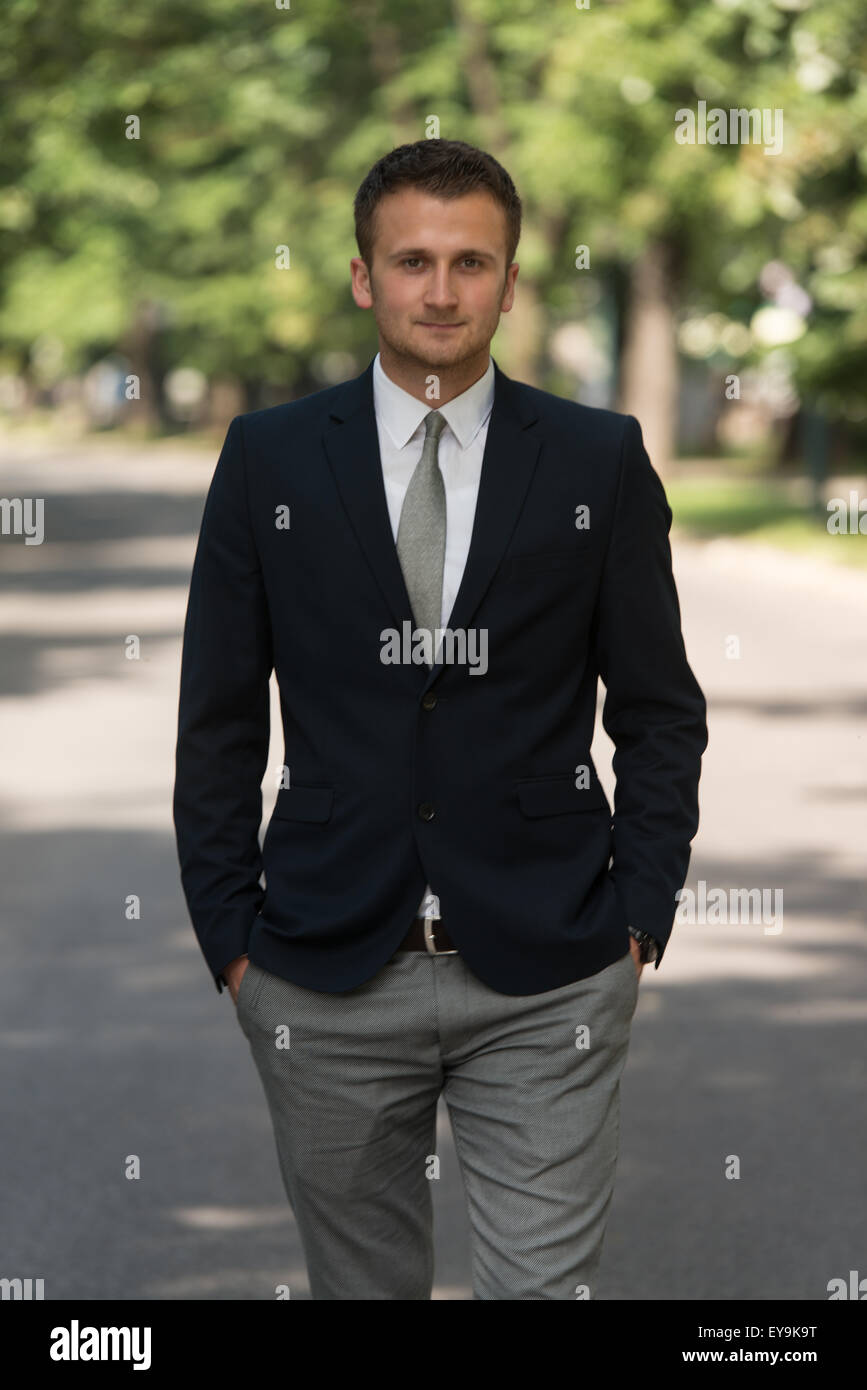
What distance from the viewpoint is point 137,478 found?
156ft

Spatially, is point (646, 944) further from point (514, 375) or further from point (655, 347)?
point (514, 375)

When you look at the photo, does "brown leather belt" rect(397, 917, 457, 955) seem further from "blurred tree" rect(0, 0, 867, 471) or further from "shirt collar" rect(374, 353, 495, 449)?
"blurred tree" rect(0, 0, 867, 471)

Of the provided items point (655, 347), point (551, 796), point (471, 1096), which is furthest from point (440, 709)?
point (655, 347)

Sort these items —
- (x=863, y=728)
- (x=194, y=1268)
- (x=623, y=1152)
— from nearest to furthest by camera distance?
(x=194, y=1268) → (x=623, y=1152) → (x=863, y=728)

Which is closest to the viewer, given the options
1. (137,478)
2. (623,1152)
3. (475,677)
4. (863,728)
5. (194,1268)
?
(475,677)

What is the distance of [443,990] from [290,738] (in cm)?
42

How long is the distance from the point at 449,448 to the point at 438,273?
0.26m

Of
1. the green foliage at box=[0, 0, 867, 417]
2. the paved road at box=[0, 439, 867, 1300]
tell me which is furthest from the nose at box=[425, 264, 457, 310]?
the green foliage at box=[0, 0, 867, 417]

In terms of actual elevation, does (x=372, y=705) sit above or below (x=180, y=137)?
below

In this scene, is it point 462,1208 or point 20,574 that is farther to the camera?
point 20,574

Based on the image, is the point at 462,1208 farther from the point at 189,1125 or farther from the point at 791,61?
the point at 791,61

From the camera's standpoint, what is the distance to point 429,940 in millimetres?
3150

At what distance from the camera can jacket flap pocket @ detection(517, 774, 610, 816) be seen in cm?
314

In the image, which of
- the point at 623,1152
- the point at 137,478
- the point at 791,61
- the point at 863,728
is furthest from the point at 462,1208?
the point at 137,478
